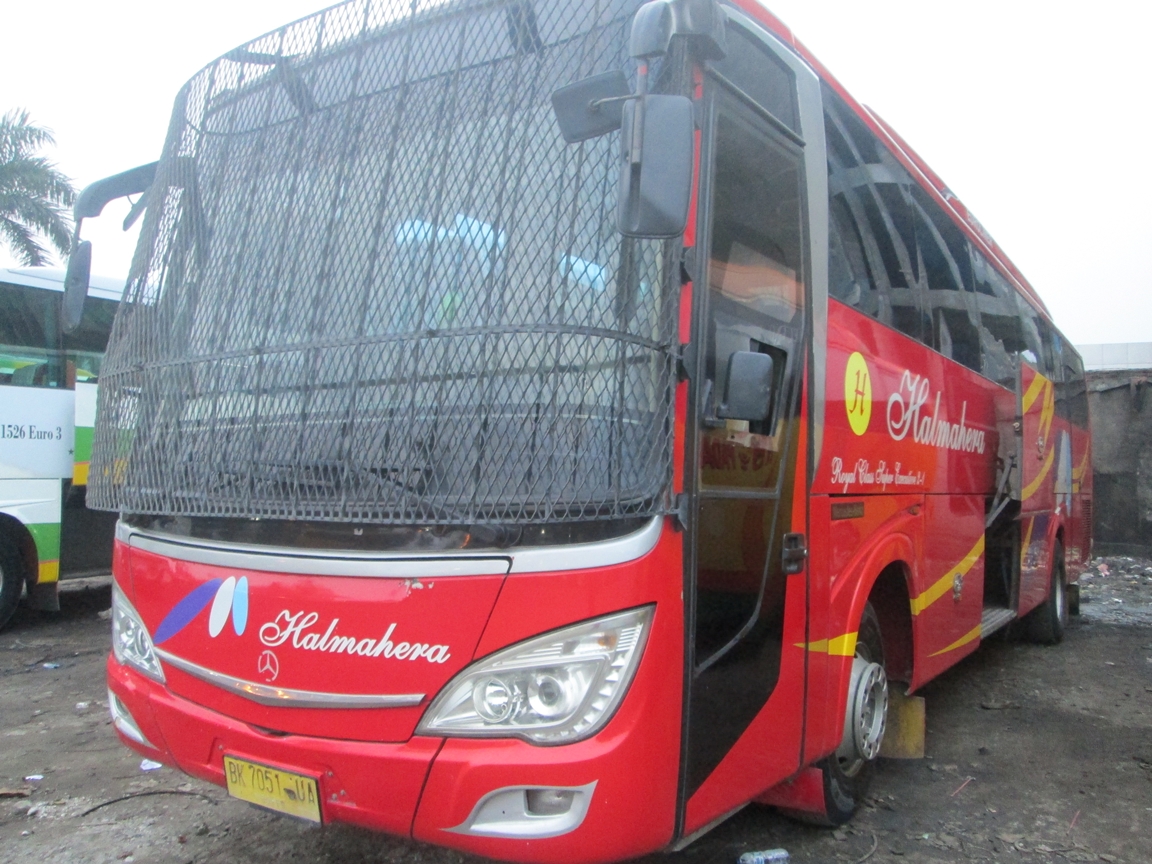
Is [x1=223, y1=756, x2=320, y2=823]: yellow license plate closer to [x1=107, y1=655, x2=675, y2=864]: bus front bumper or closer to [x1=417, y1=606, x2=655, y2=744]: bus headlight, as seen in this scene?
[x1=107, y1=655, x2=675, y2=864]: bus front bumper

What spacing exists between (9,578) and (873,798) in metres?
6.94

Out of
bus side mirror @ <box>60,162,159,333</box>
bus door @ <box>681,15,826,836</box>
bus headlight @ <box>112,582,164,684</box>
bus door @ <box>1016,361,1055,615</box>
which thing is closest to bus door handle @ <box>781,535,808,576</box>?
bus door @ <box>681,15,826,836</box>

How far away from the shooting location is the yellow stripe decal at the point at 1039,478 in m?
6.30

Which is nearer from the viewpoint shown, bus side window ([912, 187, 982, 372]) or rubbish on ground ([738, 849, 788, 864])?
rubbish on ground ([738, 849, 788, 864])

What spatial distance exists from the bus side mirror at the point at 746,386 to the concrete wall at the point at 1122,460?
563 inches

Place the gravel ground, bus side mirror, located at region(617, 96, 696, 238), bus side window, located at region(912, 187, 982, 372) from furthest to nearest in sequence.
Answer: the gravel ground
bus side window, located at region(912, 187, 982, 372)
bus side mirror, located at region(617, 96, 696, 238)

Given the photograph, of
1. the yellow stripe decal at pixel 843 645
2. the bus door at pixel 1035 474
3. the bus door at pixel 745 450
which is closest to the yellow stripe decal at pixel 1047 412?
the bus door at pixel 1035 474

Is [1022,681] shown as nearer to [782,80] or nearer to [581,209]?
[782,80]

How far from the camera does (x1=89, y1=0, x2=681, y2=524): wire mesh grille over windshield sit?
251 cm

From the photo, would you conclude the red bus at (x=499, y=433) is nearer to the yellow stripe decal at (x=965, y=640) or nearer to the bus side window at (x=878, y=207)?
the bus side window at (x=878, y=207)

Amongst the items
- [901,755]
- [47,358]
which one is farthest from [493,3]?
[47,358]

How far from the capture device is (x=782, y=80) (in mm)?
3404

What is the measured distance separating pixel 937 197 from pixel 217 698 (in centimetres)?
472

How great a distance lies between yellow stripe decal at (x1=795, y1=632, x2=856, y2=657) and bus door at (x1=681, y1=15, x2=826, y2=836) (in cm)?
13
